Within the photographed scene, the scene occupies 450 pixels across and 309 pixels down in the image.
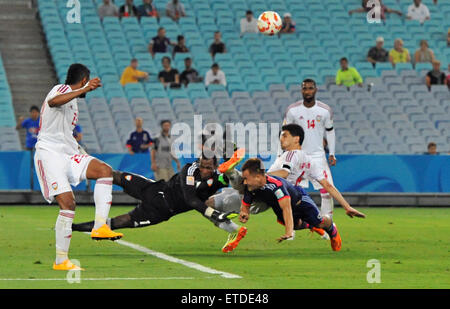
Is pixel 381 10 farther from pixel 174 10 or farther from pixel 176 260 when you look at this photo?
pixel 176 260

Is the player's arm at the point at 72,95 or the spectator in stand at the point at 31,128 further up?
the player's arm at the point at 72,95

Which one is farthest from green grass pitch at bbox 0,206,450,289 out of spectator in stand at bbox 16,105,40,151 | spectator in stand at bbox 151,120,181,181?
spectator in stand at bbox 16,105,40,151

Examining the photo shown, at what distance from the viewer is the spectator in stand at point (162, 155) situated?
2192 cm

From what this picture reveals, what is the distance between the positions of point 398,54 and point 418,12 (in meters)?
3.21

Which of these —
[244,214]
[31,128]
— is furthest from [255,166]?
[31,128]

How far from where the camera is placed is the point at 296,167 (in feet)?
43.1

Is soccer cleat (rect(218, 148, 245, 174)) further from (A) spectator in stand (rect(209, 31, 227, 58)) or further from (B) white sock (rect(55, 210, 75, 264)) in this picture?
(A) spectator in stand (rect(209, 31, 227, 58))

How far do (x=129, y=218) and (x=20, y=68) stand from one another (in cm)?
1577

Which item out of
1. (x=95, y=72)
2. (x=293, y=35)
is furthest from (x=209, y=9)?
(x=95, y=72)

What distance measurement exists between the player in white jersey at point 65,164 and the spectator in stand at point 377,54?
19.2 meters

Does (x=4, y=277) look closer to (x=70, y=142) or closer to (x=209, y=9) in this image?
(x=70, y=142)

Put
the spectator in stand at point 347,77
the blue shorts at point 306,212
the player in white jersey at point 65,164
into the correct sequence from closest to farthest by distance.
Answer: the player in white jersey at point 65,164 → the blue shorts at point 306,212 → the spectator in stand at point 347,77

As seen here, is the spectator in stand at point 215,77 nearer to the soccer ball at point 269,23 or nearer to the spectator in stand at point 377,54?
the soccer ball at point 269,23

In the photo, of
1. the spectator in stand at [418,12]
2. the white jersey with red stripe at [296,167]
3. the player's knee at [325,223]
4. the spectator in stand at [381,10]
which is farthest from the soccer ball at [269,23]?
the player's knee at [325,223]
